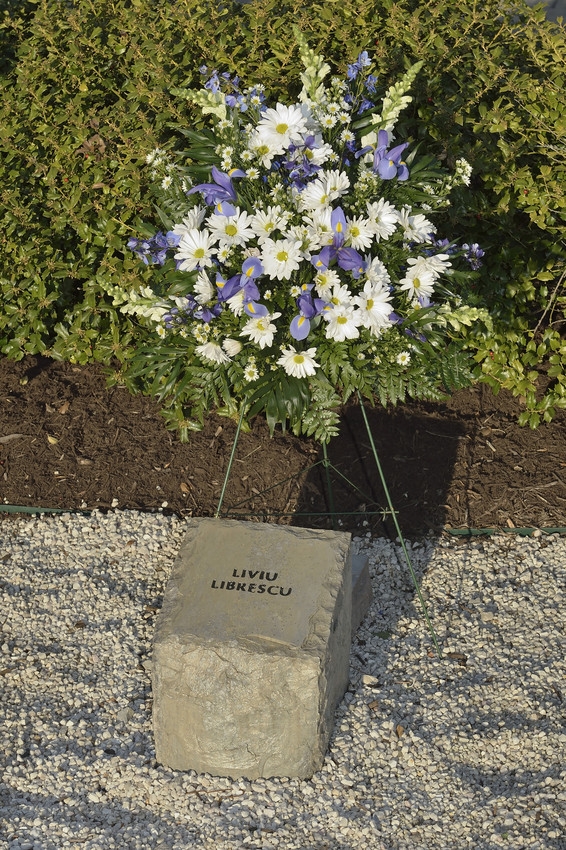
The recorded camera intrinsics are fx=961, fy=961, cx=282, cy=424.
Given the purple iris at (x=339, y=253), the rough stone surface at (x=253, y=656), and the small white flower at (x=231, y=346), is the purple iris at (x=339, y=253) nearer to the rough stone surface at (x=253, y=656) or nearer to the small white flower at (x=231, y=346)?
the small white flower at (x=231, y=346)

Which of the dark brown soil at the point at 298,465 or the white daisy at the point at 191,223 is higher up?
the white daisy at the point at 191,223

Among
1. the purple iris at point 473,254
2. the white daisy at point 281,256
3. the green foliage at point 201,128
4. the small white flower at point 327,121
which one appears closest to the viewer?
the white daisy at point 281,256

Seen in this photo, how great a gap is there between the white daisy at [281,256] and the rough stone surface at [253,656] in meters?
0.88

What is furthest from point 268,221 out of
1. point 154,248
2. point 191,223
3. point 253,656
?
point 253,656

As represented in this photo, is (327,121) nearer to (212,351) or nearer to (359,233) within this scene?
(359,233)

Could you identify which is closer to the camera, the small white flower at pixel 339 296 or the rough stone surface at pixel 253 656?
the rough stone surface at pixel 253 656

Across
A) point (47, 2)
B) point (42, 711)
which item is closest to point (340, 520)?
point (42, 711)

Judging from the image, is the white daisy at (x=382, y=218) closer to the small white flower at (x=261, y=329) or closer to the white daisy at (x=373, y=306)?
the white daisy at (x=373, y=306)

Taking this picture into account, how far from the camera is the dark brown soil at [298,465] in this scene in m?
4.06

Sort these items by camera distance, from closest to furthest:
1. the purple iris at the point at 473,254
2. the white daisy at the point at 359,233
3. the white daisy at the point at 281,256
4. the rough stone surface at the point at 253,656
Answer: the rough stone surface at the point at 253,656, the white daisy at the point at 281,256, the white daisy at the point at 359,233, the purple iris at the point at 473,254

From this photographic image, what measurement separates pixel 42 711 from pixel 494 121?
308 centimetres

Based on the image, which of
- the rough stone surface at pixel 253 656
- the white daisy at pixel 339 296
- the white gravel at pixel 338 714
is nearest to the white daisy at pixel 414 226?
the white daisy at pixel 339 296

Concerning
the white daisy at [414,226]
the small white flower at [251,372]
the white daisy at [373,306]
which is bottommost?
the small white flower at [251,372]

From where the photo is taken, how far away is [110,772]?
9.77 ft
